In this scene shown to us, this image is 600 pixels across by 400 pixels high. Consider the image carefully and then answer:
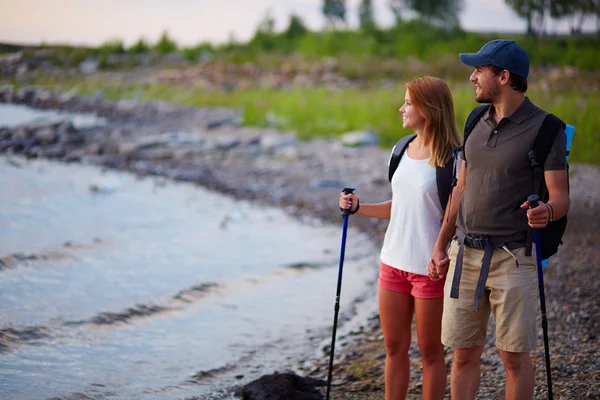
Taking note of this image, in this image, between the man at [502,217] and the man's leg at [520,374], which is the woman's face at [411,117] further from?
the man's leg at [520,374]

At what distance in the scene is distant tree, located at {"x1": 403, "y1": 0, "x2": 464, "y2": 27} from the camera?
28109 millimetres

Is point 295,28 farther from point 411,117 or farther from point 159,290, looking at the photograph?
point 411,117

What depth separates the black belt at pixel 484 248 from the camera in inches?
115

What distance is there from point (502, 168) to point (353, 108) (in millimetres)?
12955

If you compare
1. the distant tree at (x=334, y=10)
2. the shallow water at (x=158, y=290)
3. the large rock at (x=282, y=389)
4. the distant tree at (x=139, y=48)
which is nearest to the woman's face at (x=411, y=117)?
the large rock at (x=282, y=389)

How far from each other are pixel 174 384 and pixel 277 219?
5161mm

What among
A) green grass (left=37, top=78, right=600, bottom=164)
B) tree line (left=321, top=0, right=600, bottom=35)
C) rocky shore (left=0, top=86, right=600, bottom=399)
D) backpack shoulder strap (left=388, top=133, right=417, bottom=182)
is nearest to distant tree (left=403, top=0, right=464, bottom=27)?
tree line (left=321, top=0, right=600, bottom=35)

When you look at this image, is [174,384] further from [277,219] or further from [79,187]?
[79,187]

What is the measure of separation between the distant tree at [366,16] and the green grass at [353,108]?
430 inches

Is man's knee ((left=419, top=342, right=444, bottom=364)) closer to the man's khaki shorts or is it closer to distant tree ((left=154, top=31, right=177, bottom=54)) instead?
the man's khaki shorts

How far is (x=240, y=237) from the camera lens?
941 centimetres

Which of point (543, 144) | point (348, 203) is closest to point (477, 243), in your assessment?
point (543, 144)

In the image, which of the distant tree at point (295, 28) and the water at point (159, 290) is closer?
the water at point (159, 290)

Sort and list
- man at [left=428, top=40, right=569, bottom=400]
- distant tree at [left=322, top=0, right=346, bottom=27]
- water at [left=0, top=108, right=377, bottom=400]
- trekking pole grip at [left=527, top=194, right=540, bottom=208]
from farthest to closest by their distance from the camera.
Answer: distant tree at [left=322, top=0, right=346, bottom=27], water at [left=0, top=108, right=377, bottom=400], man at [left=428, top=40, right=569, bottom=400], trekking pole grip at [left=527, top=194, right=540, bottom=208]
